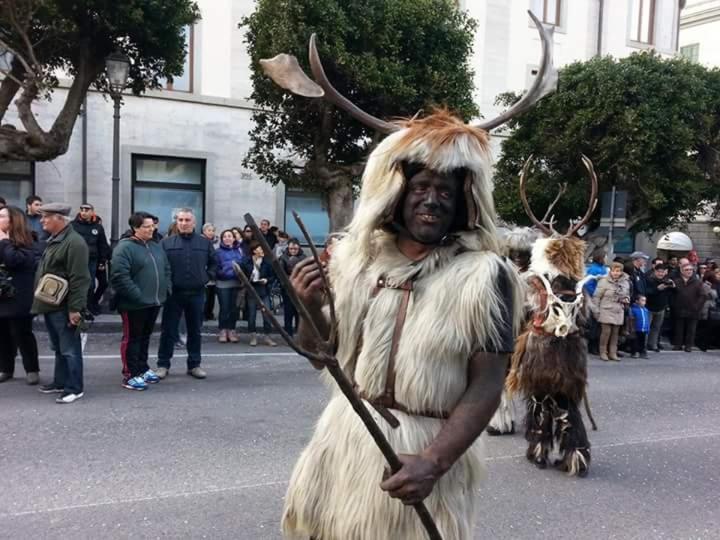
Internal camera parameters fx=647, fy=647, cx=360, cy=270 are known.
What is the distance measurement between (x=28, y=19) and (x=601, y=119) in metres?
12.1

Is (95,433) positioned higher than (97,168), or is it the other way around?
(97,168)

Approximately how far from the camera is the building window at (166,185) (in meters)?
16.1

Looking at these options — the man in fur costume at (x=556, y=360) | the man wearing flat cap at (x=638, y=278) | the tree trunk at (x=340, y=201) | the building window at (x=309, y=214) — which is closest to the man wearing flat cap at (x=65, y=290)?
the man in fur costume at (x=556, y=360)

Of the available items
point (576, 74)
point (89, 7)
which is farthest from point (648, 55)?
point (89, 7)

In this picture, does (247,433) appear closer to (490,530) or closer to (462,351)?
(490,530)

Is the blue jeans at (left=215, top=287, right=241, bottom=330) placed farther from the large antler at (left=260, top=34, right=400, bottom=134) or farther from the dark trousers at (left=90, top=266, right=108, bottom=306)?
the large antler at (left=260, top=34, right=400, bottom=134)

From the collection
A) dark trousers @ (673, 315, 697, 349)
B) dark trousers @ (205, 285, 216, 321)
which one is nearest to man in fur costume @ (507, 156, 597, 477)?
dark trousers @ (205, 285, 216, 321)

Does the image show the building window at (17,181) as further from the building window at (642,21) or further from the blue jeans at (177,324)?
the building window at (642,21)

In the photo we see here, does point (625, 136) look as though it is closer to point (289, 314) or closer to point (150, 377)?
point (289, 314)

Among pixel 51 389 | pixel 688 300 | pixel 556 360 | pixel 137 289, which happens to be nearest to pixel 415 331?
pixel 556 360

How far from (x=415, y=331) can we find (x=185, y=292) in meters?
5.88

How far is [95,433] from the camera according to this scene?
5.28m

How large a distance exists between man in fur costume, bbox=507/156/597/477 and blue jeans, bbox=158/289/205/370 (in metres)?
3.93

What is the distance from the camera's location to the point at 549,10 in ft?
68.4
